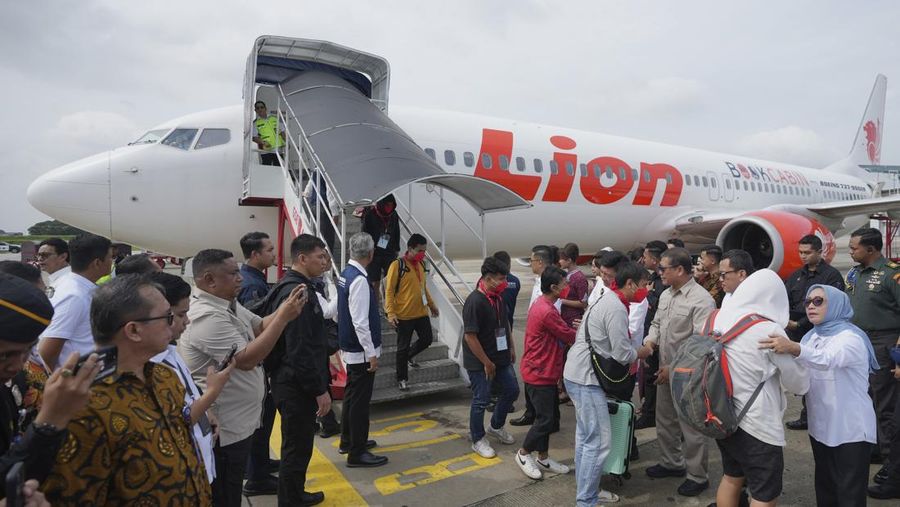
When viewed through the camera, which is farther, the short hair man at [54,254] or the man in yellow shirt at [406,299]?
the man in yellow shirt at [406,299]

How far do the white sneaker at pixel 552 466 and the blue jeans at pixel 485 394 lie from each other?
0.53 meters

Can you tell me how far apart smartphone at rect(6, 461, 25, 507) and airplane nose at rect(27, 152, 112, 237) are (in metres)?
6.16

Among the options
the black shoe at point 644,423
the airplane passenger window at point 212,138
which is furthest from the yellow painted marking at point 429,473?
the airplane passenger window at point 212,138

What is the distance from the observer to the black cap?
1.29 m

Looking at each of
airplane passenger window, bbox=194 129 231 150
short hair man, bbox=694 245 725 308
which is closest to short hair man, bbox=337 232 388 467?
short hair man, bbox=694 245 725 308

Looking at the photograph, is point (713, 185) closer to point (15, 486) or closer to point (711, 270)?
point (711, 270)

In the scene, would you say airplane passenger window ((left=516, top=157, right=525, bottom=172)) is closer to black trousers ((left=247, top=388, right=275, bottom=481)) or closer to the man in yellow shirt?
the man in yellow shirt

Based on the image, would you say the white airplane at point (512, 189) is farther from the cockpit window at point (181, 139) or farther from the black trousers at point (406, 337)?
the black trousers at point (406, 337)

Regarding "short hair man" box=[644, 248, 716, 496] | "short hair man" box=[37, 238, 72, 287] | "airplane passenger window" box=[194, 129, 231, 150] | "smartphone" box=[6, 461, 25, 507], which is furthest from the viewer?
"airplane passenger window" box=[194, 129, 231, 150]

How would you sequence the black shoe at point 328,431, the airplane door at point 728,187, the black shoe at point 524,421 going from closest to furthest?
the black shoe at point 328,431 < the black shoe at point 524,421 < the airplane door at point 728,187

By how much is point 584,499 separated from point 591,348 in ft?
3.16

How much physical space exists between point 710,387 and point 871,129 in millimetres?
27742

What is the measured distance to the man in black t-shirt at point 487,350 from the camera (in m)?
4.09

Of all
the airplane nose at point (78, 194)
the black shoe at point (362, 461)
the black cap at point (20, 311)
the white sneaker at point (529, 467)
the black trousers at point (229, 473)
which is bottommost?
the black shoe at point (362, 461)
